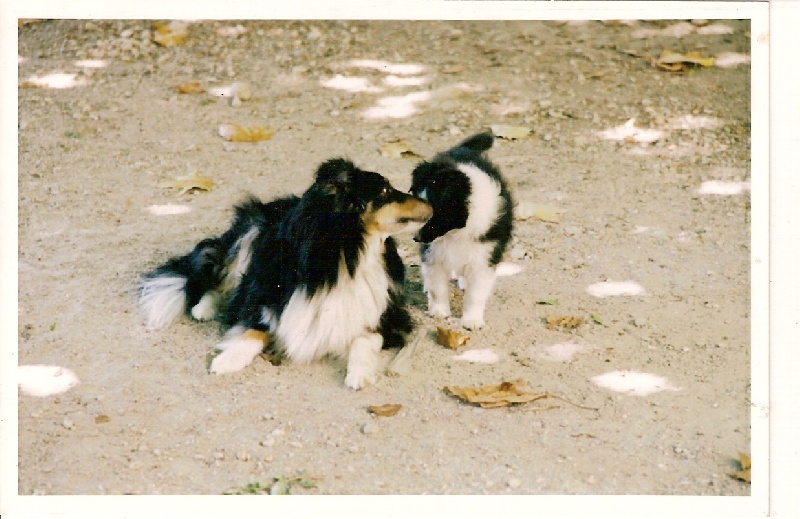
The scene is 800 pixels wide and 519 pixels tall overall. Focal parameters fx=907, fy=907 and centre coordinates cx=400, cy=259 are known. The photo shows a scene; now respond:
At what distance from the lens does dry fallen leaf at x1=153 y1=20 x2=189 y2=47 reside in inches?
320

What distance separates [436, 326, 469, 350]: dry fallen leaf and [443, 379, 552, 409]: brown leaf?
43cm

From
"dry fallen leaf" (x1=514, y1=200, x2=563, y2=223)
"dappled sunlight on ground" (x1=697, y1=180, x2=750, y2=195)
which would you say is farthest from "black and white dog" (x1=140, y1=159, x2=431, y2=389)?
"dappled sunlight on ground" (x1=697, y1=180, x2=750, y2=195)

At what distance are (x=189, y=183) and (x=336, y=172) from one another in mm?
2446

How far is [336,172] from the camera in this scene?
13.4ft

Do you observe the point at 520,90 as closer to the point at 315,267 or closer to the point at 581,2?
the point at 581,2

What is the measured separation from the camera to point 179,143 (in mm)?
6898

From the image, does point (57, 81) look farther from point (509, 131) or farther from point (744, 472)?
point (744, 472)

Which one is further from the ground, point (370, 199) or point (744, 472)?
point (370, 199)

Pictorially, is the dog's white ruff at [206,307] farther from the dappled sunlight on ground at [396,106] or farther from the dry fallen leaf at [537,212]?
the dappled sunlight on ground at [396,106]

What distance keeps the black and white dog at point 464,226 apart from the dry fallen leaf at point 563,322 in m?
0.36

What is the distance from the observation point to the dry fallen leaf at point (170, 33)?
26.7ft

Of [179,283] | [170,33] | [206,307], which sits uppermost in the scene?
[170,33]

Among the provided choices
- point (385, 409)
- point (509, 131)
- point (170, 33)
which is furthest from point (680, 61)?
point (385, 409)

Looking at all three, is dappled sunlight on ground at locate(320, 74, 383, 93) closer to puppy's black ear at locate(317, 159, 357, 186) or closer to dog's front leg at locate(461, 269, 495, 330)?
dog's front leg at locate(461, 269, 495, 330)
